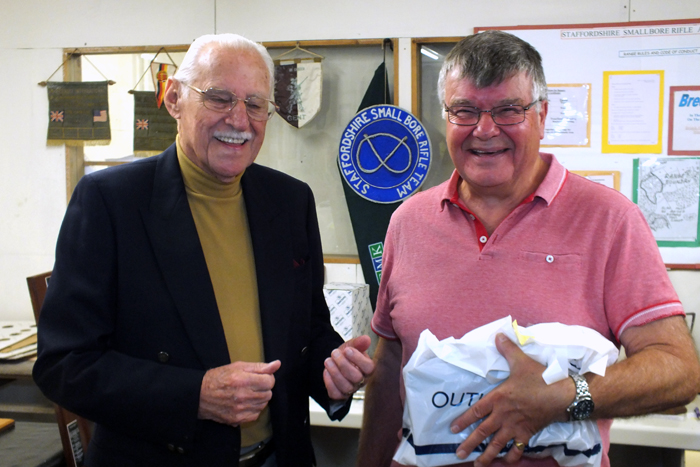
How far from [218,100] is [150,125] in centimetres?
191

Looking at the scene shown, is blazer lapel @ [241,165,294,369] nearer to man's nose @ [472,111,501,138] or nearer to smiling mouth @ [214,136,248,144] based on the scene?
smiling mouth @ [214,136,248,144]

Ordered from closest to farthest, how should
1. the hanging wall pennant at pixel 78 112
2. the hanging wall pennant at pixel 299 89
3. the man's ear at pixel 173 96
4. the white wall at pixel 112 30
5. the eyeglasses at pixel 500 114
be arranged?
the eyeglasses at pixel 500 114
the man's ear at pixel 173 96
the white wall at pixel 112 30
the hanging wall pennant at pixel 299 89
the hanging wall pennant at pixel 78 112

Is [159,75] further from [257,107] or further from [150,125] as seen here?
[257,107]

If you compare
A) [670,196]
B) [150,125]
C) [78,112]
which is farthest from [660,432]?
[78,112]

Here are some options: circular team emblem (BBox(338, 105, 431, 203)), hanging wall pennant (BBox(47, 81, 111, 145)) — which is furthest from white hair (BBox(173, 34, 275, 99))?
hanging wall pennant (BBox(47, 81, 111, 145))

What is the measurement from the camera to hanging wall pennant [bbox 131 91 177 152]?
3008 mm

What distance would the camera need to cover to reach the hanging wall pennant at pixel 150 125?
301cm

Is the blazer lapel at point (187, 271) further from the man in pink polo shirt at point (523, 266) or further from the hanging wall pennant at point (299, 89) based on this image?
the hanging wall pennant at point (299, 89)

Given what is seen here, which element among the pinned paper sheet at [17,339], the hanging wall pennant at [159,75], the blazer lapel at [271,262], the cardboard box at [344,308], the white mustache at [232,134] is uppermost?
the hanging wall pennant at [159,75]

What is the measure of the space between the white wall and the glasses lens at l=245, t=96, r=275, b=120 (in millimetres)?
1521

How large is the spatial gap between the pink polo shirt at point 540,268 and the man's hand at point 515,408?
0.51ft

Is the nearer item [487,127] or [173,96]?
[487,127]

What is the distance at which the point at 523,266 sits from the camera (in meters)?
1.24

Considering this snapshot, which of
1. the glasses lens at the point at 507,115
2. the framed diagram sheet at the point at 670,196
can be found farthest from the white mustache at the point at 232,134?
the framed diagram sheet at the point at 670,196
